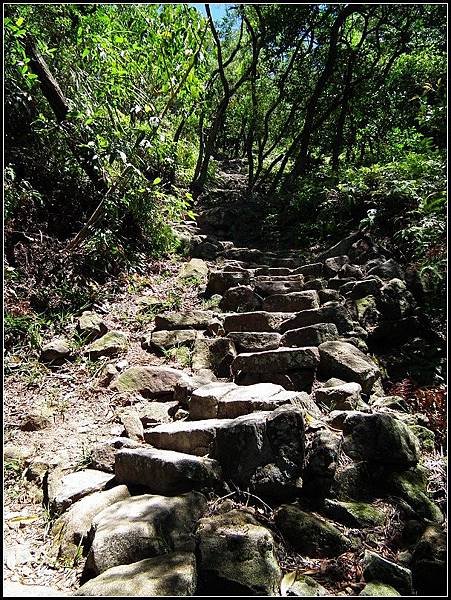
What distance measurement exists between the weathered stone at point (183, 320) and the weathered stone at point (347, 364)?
1.75m

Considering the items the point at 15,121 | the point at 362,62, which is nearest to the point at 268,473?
the point at 15,121

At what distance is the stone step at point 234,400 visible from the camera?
3023 mm

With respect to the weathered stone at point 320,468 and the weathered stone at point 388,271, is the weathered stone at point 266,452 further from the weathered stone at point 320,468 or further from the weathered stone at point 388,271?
the weathered stone at point 388,271

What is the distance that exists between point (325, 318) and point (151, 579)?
118 inches

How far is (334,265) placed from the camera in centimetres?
622

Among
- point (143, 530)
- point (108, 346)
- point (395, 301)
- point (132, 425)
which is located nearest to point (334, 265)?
point (395, 301)

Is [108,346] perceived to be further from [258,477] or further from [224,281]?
[258,477]

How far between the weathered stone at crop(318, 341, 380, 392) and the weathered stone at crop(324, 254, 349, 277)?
94.9 inches

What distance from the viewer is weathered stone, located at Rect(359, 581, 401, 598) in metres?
1.88

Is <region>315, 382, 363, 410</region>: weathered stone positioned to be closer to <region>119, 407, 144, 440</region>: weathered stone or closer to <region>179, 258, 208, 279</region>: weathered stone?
<region>119, 407, 144, 440</region>: weathered stone

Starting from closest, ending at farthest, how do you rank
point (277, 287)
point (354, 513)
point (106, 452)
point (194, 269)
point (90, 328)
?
1. point (354, 513)
2. point (106, 452)
3. point (90, 328)
4. point (277, 287)
5. point (194, 269)

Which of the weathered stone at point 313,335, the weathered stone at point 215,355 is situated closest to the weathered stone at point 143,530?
the weathered stone at point 215,355

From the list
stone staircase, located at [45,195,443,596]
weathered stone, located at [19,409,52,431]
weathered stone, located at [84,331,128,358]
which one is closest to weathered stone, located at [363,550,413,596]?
stone staircase, located at [45,195,443,596]

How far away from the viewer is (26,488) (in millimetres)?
3066
